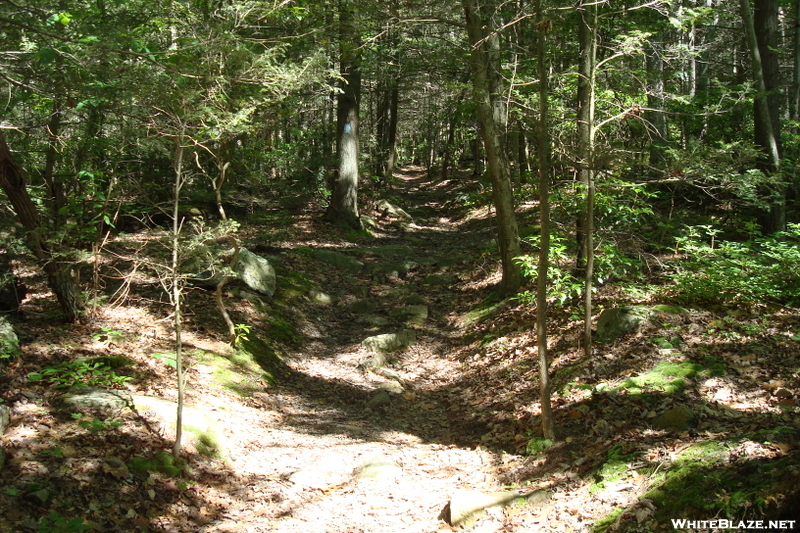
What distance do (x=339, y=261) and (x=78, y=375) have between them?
769 cm

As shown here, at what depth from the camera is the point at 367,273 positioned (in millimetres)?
12445

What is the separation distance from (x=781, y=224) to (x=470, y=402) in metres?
6.92

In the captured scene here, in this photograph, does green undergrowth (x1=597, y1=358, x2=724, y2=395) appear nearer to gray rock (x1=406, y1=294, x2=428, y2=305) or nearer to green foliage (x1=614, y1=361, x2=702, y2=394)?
green foliage (x1=614, y1=361, x2=702, y2=394)

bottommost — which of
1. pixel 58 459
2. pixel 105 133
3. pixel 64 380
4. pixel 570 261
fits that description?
pixel 58 459

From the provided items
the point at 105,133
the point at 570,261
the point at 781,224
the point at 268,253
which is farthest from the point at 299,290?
the point at 781,224

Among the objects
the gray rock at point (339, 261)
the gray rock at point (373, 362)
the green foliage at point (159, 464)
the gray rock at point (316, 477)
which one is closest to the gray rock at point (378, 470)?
the gray rock at point (316, 477)

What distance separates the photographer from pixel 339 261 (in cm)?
1266

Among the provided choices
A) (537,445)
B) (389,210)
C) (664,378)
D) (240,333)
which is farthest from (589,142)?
(389,210)

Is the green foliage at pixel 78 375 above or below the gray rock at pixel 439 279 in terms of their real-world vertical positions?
below

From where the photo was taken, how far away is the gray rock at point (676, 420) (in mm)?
4387

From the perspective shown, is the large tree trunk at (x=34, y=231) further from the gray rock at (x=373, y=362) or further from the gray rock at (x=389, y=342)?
the gray rock at (x=389, y=342)

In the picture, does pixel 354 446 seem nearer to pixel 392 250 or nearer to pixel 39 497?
pixel 39 497

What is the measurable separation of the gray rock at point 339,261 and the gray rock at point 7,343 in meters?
7.63

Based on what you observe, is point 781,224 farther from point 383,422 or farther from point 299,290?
point 299,290
